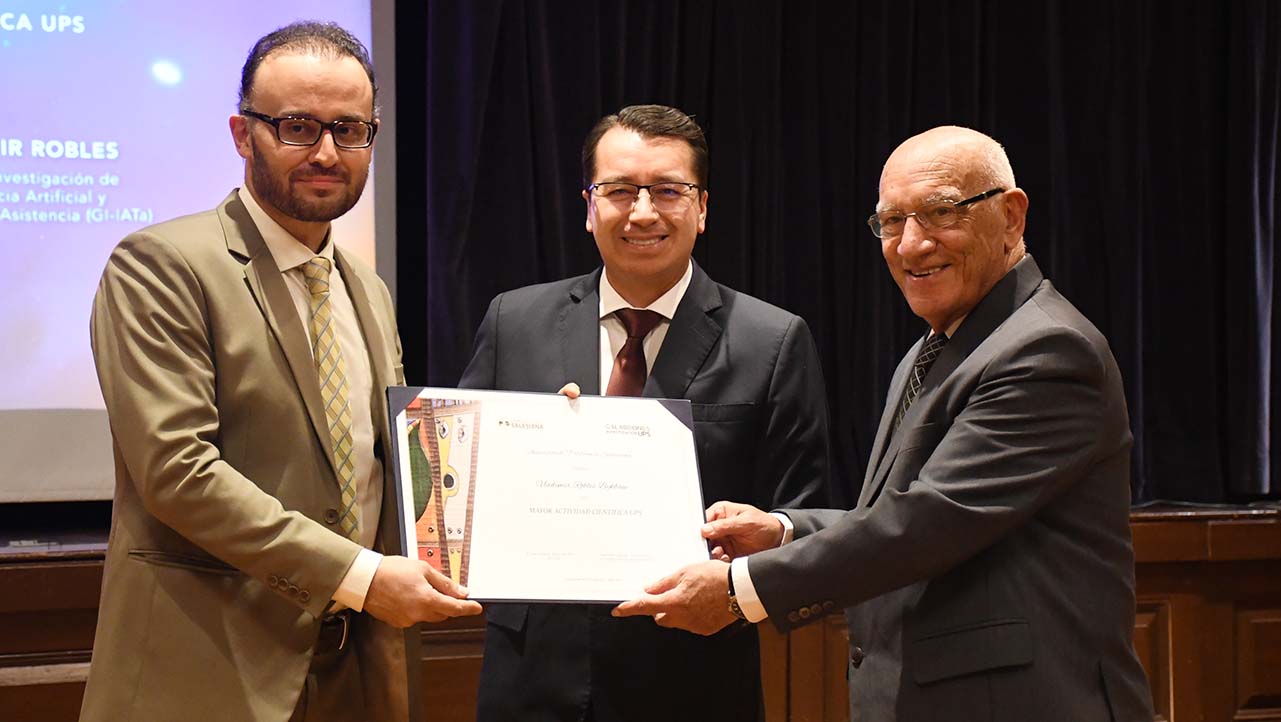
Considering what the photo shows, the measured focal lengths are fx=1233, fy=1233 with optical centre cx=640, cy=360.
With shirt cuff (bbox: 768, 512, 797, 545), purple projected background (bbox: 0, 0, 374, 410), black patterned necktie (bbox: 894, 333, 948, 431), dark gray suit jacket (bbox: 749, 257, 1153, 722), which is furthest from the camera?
purple projected background (bbox: 0, 0, 374, 410)

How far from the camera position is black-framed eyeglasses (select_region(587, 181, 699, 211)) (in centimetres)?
251

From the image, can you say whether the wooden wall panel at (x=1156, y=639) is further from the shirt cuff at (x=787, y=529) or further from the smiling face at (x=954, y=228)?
the smiling face at (x=954, y=228)

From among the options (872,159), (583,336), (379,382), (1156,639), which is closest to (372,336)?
(379,382)

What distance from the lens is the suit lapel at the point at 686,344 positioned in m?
2.45

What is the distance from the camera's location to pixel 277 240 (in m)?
2.16

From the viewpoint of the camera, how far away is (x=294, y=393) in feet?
6.71

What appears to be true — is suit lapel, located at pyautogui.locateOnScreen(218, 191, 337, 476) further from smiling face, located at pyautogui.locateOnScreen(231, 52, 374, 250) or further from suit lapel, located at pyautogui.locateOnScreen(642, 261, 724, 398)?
suit lapel, located at pyautogui.locateOnScreen(642, 261, 724, 398)

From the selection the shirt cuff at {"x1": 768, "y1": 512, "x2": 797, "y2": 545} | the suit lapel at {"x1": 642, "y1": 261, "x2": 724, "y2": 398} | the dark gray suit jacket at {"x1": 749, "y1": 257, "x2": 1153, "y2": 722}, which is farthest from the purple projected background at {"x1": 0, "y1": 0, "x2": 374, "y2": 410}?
the dark gray suit jacket at {"x1": 749, "y1": 257, "x2": 1153, "y2": 722}

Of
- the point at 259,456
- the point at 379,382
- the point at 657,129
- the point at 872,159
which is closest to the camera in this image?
the point at 259,456

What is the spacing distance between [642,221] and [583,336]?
10.5 inches

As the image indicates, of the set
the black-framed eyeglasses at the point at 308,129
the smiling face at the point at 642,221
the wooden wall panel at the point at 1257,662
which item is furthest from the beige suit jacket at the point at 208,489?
the wooden wall panel at the point at 1257,662

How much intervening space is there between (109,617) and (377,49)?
2.41 m

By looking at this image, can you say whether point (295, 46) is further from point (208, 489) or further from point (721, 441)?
point (721, 441)

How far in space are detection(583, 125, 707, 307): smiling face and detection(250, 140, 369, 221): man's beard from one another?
581 mm
